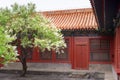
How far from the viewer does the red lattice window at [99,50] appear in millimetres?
18438

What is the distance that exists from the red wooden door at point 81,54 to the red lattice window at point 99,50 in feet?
1.35

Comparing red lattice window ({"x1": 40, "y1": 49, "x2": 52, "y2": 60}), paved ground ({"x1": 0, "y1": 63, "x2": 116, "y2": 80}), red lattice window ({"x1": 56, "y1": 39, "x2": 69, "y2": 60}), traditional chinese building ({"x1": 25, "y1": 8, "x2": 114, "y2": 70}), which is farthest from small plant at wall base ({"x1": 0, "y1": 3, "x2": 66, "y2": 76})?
red lattice window ({"x1": 40, "y1": 49, "x2": 52, "y2": 60})

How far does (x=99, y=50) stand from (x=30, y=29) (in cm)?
523

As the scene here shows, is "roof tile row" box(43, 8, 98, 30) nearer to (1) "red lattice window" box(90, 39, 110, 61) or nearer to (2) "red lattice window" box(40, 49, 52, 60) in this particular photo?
(1) "red lattice window" box(90, 39, 110, 61)

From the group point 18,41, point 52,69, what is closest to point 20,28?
point 18,41

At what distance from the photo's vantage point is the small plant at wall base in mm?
15758

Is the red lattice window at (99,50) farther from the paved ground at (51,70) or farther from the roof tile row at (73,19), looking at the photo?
the roof tile row at (73,19)

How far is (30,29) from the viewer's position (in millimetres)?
16109

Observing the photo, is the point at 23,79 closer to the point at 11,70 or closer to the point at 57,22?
the point at 11,70

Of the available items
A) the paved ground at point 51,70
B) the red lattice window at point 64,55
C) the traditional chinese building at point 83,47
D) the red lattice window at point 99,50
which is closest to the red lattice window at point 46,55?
the traditional chinese building at point 83,47

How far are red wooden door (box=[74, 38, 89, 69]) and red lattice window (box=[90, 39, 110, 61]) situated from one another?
1.35 feet

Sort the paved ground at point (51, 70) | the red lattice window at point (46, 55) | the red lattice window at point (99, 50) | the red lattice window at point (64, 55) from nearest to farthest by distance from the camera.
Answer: the paved ground at point (51, 70)
the red lattice window at point (99, 50)
the red lattice window at point (64, 55)
the red lattice window at point (46, 55)

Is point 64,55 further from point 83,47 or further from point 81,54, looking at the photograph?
point 83,47

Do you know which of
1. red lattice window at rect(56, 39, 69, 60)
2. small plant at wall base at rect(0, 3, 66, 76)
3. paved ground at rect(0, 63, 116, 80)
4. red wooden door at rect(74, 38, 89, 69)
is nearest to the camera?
small plant at wall base at rect(0, 3, 66, 76)
